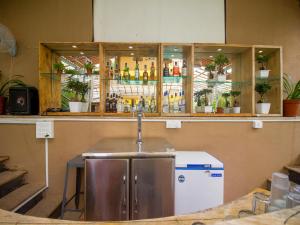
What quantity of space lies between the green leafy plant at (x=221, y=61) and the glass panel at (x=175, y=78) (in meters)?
0.36

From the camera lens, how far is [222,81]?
2.89m

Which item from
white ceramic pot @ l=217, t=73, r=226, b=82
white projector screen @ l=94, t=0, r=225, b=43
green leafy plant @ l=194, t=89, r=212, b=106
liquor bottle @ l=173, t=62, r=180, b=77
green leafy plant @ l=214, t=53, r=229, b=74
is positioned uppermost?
white projector screen @ l=94, t=0, r=225, b=43

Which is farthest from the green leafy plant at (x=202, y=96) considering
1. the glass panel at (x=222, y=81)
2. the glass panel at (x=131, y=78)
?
the glass panel at (x=131, y=78)

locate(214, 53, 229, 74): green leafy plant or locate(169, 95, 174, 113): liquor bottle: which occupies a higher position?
locate(214, 53, 229, 74): green leafy plant

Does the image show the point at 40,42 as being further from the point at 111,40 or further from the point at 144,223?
the point at 144,223

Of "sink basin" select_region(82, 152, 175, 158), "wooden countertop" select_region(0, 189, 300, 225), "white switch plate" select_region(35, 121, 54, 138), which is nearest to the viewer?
"wooden countertop" select_region(0, 189, 300, 225)

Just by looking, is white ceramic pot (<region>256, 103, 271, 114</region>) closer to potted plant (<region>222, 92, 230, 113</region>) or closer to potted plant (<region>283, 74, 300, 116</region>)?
potted plant (<region>283, 74, 300, 116</region>)

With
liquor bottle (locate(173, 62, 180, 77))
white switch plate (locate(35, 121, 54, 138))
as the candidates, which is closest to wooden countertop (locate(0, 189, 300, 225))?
white switch plate (locate(35, 121, 54, 138))

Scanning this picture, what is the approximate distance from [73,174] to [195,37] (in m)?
2.30

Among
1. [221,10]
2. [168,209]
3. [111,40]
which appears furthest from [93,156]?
[221,10]

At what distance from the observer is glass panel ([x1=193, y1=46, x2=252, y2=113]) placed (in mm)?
2855

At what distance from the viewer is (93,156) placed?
80.4 inches

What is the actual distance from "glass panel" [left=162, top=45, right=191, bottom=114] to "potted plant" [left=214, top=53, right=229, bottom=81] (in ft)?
1.19

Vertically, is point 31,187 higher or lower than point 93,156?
lower
